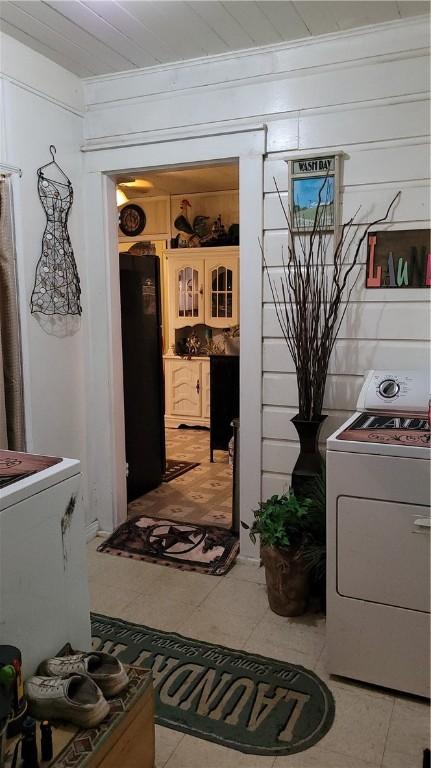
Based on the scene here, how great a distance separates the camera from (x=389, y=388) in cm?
245

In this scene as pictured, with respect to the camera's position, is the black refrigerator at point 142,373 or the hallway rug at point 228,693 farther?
the black refrigerator at point 142,373

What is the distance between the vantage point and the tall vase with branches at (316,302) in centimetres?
260

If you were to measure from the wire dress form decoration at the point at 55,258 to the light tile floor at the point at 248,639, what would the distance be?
1402mm

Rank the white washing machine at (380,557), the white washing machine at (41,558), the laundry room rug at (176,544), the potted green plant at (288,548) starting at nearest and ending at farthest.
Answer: the white washing machine at (41,558), the white washing machine at (380,557), the potted green plant at (288,548), the laundry room rug at (176,544)

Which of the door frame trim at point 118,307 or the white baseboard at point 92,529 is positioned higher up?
the door frame trim at point 118,307

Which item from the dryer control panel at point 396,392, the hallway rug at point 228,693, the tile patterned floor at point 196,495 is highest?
the dryer control panel at point 396,392

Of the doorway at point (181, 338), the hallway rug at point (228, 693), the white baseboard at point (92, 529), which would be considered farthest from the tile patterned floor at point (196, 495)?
the hallway rug at point (228, 693)

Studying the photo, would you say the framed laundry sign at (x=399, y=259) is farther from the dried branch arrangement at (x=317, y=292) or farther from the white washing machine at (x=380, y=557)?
the white washing machine at (x=380, y=557)

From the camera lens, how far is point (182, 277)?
590 cm

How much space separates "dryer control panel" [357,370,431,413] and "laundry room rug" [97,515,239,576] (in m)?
1.16

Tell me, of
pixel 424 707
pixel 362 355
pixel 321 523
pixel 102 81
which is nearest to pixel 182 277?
pixel 102 81

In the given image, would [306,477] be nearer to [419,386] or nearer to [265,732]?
[419,386]

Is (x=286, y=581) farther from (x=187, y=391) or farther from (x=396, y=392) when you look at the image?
(x=187, y=391)

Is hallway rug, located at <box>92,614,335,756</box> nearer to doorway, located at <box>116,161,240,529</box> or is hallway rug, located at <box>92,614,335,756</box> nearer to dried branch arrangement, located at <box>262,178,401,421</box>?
dried branch arrangement, located at <box>262,178,401,421</box>
